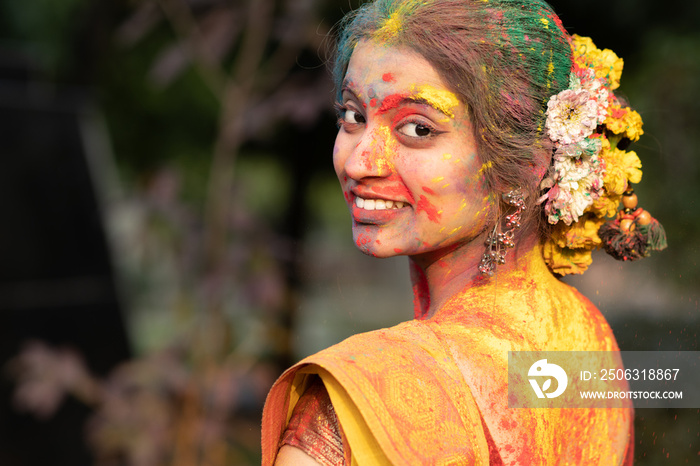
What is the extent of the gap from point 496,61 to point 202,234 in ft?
9.31

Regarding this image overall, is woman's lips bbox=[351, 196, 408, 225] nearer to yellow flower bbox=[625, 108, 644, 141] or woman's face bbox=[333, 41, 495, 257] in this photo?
woman's face bbox=[333, 41, 495, 257]

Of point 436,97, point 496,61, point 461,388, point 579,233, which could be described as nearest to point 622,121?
point 579,233

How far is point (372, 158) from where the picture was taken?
1.44m

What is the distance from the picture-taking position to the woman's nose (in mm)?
1440

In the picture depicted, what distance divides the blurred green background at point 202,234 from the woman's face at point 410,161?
90 cm

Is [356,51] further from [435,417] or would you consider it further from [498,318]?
[435,417]

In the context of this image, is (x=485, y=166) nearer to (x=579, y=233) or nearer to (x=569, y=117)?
(x=569, y=117)

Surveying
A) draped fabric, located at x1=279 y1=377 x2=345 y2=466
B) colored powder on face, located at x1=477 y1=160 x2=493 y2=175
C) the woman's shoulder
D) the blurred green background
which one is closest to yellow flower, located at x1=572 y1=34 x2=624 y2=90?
colored powder on face, located at x1=477 y1=160 x2=493 y2=175

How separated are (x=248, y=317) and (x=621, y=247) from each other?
2783 mm

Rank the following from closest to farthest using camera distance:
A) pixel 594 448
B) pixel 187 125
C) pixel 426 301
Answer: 1. pixel 594 448
2. pixel 426 301
3. pixel 187 125

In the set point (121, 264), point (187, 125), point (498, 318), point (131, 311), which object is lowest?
point (131, 311)

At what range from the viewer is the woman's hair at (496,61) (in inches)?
55.8

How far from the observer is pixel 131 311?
5535 millimetres

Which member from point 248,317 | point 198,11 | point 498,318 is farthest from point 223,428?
point 498,318
